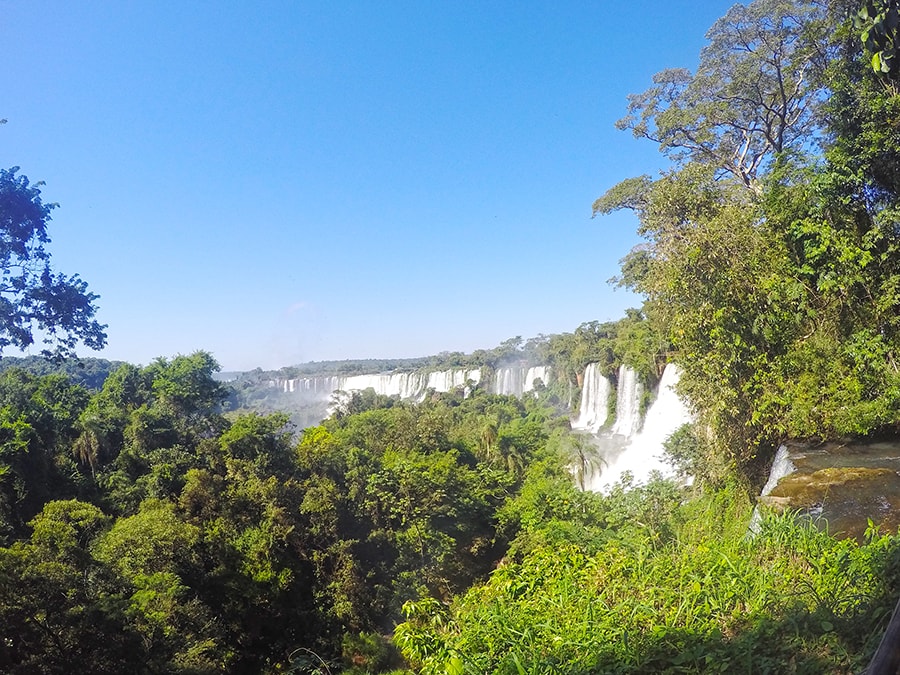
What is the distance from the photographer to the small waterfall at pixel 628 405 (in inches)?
928

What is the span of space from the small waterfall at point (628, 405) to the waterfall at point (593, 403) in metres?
3.97

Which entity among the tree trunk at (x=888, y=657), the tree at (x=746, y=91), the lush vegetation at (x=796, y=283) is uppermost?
A: the tree at (x=746, y=91)

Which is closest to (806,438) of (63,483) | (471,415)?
(63,483)

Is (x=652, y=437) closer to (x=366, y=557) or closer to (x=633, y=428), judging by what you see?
(x=633, y=428)

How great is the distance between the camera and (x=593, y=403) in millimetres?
33219

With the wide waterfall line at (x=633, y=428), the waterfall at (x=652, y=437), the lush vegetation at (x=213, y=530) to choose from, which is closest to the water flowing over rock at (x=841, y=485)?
the lush vegetation at (x=213, y=530)

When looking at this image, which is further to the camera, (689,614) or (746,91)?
(746,91)

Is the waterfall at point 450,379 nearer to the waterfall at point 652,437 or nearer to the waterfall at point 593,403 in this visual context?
the waterfall at point 593,403

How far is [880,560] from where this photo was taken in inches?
132

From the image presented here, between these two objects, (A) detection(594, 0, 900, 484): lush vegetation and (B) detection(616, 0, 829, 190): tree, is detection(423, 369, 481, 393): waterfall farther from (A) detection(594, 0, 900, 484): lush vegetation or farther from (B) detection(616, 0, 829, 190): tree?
(A) detection(594, 0, 900, 484): lush vegetation

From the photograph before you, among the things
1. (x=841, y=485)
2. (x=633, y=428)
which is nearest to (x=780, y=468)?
(x=841, y=485)

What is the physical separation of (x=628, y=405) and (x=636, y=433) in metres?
2.93

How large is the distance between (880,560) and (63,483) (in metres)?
21.7

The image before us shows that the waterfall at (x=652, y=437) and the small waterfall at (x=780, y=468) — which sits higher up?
the small waterfall at (x=780, y=468)
